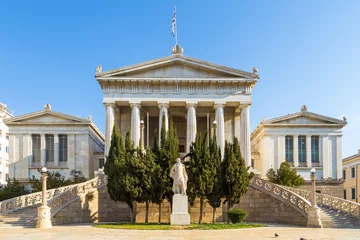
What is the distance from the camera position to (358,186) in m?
70.3

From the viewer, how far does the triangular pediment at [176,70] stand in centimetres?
4856

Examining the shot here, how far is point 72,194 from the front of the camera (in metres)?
35.5

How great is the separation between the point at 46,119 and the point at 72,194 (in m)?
24.8

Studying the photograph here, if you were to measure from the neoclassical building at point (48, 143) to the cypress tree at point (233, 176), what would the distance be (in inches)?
1148

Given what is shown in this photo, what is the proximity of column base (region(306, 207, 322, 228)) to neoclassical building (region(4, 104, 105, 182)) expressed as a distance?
3409 cm

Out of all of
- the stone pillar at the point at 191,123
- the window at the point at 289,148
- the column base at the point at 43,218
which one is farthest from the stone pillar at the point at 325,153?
the column base at the point at 43,218

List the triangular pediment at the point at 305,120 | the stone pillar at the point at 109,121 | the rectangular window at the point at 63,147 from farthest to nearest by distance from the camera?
1. the triangular pediment at the point at 305,120
2. the rectangular window at the point at 63,147
3. the stone pillar at the point at 109,121

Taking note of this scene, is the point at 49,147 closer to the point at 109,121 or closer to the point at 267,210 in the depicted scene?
the point at 109,121

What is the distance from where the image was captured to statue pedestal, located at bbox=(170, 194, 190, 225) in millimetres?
27906

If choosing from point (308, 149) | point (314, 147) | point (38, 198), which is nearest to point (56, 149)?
point (38, 198)

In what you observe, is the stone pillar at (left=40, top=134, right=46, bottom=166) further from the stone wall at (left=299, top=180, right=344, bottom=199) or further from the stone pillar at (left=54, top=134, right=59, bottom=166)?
the stone wall at (left=299, top=180, right=344, bottom=199)

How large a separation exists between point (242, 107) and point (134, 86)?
487 inches

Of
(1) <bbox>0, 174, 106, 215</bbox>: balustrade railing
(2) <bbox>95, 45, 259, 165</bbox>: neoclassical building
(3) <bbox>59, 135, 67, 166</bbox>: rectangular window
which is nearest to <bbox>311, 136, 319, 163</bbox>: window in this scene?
(2) <bbox>95, 45, 259, 165</bbox>: neoclassical building

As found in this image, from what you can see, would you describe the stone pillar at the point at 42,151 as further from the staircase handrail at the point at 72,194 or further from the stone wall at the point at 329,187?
the stone wall at the point at 329,187
